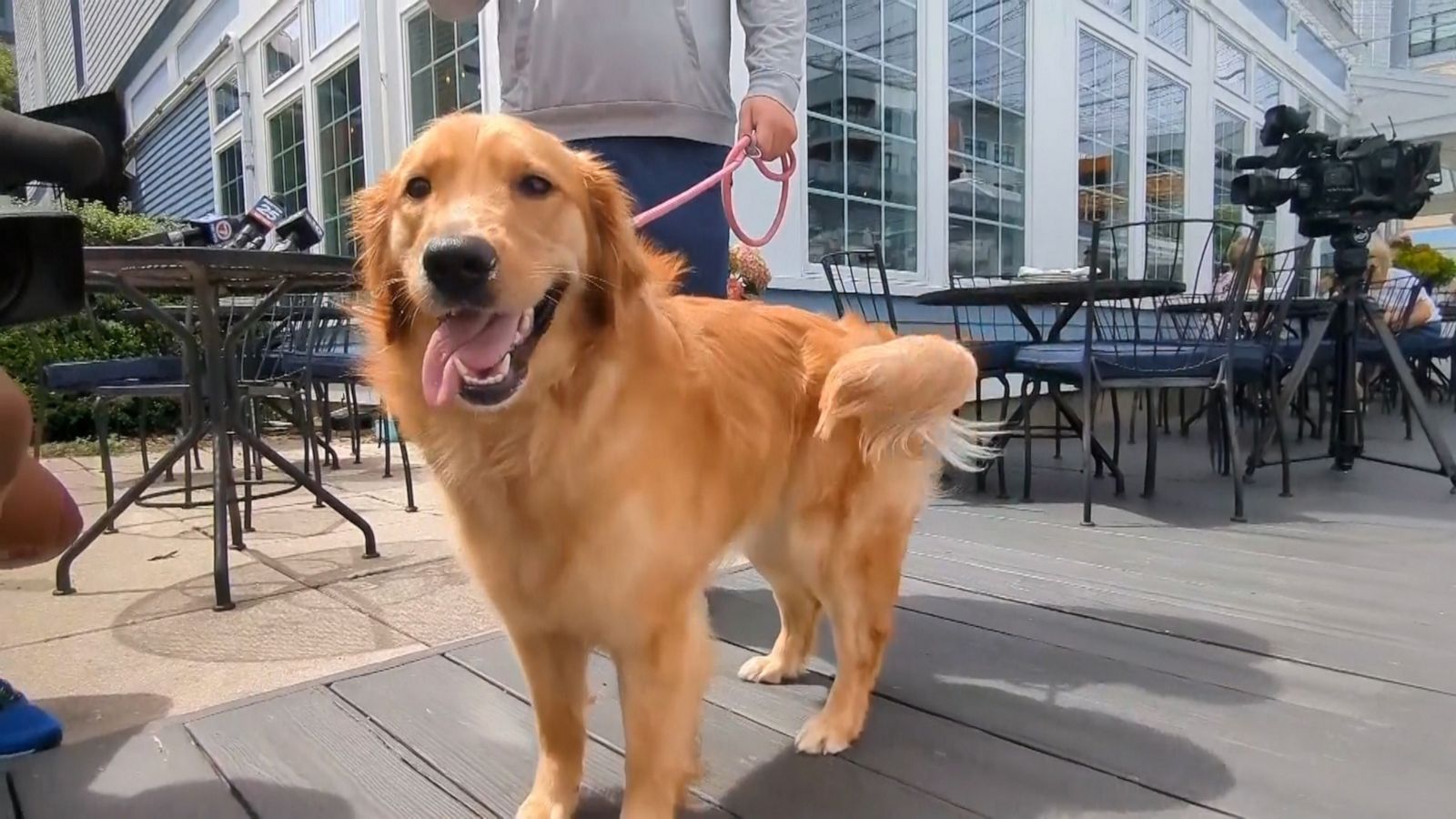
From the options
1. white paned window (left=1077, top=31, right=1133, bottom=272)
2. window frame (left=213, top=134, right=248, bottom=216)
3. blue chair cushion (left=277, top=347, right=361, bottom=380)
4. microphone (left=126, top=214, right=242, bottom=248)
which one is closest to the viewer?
blue chair cushion (left=277, top=347, right=361, bottom=380)

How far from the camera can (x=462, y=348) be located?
45.8 inches

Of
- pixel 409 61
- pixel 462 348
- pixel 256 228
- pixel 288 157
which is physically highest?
pixel 409 61

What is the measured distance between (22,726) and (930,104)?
235 inches

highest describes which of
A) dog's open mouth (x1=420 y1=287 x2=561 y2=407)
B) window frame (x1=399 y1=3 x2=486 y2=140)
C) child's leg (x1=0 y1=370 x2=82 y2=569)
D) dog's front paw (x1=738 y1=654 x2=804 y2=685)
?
window frame (x1=399 y1=3 x2=486 y2=140)

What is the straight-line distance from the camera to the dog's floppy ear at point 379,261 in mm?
1288

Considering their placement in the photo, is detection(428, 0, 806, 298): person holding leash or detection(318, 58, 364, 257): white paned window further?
detection(318, 58, 364, 257): white paned window

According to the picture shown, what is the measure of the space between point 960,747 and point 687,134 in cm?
134

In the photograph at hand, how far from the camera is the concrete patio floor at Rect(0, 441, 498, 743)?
192 centimetres

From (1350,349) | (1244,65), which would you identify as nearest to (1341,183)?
(1350,349)

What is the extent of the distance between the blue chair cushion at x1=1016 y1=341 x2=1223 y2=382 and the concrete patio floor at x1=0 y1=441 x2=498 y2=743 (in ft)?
8.05

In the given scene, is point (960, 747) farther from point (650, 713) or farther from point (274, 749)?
point (274, 749)

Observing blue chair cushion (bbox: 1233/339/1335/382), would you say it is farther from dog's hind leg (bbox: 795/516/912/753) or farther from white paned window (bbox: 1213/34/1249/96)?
white paned window (bbox: 1213/34/1249/96)

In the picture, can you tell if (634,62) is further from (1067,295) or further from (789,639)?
(1067,295)

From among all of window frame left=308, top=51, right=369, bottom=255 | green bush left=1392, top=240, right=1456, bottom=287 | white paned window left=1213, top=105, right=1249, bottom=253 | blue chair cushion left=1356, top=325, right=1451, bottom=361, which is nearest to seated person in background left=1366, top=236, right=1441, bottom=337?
blue chair cushion left=1356, top=325, right=1451, bottom=361
